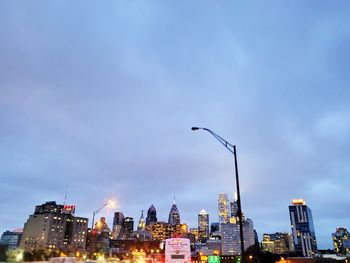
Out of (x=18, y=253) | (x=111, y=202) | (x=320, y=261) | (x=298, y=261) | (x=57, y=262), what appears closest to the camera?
(x=57, y=262)

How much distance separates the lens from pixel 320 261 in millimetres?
125062

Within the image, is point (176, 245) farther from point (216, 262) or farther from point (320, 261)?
point (320, 261)

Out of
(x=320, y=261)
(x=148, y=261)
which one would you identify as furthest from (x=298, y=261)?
(x=148, y=261)

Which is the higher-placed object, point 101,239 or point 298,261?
point 101,239

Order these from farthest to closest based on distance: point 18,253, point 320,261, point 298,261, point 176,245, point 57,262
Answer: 1. point 320,261
2. point 298,261
3. point 176,245
4. point 18,253
5. point 57,262

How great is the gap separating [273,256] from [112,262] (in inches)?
3036

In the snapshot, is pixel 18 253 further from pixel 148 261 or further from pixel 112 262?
pixel 148 261

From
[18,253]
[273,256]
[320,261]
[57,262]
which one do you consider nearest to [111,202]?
[18,253]

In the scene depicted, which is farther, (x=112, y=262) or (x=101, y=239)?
(x=101, y=239)

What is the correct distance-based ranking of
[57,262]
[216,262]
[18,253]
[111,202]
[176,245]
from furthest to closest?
[216,262] < [111,202] < [176,245] < [18,253] < [57,262]

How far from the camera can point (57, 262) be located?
2781 centimetres

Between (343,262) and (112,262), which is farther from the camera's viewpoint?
(343,262)

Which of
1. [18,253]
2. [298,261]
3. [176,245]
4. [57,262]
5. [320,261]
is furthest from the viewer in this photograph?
[320,261]

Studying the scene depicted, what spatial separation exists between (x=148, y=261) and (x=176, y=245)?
2107 cm
